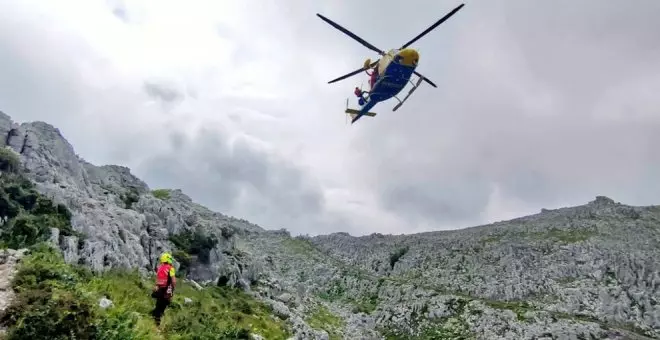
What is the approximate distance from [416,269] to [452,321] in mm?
25763

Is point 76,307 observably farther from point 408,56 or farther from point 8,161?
point 8,161

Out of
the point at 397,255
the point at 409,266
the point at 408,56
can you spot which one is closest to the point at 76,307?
the point at 408,56

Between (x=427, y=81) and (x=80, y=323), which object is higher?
(x=427, y=81)

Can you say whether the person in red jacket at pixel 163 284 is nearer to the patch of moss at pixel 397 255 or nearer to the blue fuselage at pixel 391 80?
the blue fuselage at pixel 391 80

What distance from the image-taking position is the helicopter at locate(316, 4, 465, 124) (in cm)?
3120

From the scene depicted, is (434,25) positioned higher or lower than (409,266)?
higher

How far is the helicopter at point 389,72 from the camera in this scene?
3120 centimetres

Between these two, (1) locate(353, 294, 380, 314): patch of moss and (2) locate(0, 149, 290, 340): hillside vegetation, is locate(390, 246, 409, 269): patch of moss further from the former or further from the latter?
(2) locate(0, 149, 290, 340): hillside vegetation

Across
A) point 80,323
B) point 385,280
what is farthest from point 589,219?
point 80,323

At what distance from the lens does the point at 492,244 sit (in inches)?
3255

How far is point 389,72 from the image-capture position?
31938mm

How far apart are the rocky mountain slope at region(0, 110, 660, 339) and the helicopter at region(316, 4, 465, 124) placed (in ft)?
57.4

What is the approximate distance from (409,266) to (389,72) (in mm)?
57669

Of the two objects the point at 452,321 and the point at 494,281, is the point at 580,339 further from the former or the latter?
the point at 494,281
